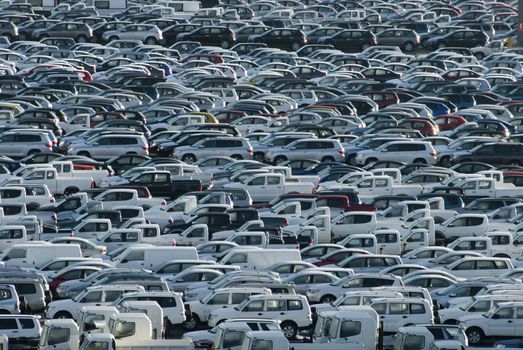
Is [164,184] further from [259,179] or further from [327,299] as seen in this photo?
[327,299]

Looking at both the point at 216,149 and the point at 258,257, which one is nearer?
the point at 258,257

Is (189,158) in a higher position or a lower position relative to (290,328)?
lower

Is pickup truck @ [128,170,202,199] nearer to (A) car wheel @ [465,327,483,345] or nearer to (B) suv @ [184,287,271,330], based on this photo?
(B) suv @ [184,287,271,330]

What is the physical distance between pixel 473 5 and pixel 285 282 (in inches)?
2329

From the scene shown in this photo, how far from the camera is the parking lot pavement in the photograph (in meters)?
Result: 41.9

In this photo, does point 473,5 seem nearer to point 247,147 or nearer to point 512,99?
point 512,99

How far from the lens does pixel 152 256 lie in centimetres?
4809

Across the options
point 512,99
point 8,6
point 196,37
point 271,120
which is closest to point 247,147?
point 271,120

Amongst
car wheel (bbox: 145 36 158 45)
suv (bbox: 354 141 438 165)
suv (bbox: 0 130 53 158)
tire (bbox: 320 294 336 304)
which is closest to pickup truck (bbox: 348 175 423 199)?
suv (bbox: 354 141 438 165)

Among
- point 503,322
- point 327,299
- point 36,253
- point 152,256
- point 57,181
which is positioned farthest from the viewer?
point 57,181

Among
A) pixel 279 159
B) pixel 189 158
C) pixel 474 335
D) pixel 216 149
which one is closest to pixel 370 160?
pixel 279 159

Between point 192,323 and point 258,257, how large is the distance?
5565mm

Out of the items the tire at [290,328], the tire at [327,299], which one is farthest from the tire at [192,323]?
the tire at [327,299]

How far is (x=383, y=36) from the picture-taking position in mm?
Result: 90562
